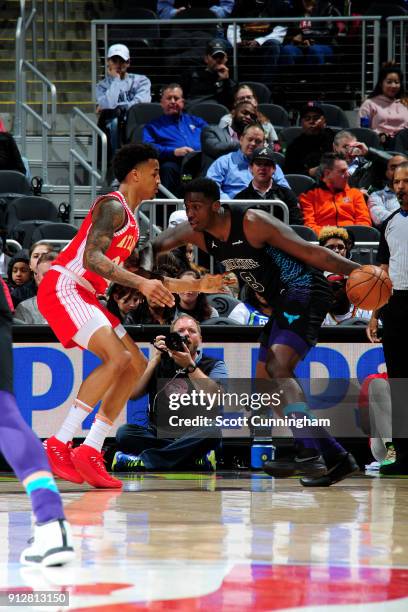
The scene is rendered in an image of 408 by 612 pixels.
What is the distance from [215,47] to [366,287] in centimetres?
789

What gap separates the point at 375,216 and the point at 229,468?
4.28m

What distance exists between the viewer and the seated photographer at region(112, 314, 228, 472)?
9.80 m

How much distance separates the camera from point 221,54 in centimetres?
1559

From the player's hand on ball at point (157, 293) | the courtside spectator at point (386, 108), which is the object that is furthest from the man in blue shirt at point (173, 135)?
the player's hand on ball at point (157, 293)

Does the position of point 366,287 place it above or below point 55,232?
above

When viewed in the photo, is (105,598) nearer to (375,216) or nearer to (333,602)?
(333,602)

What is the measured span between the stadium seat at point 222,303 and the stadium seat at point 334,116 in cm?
526

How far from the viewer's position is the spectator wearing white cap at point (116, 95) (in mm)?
15070

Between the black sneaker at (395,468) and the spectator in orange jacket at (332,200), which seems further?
the spectator in orange jacket at (332,200)

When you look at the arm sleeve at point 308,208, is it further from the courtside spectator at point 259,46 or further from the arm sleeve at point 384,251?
the courtside spectator at point 259,46

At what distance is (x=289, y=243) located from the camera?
8.30 metres

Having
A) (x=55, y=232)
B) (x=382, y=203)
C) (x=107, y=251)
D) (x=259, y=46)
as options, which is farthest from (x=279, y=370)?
(x=259, y=46)

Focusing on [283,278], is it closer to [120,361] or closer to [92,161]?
[120,361]

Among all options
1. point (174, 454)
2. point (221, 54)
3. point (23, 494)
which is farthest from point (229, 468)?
point (221, 54)
